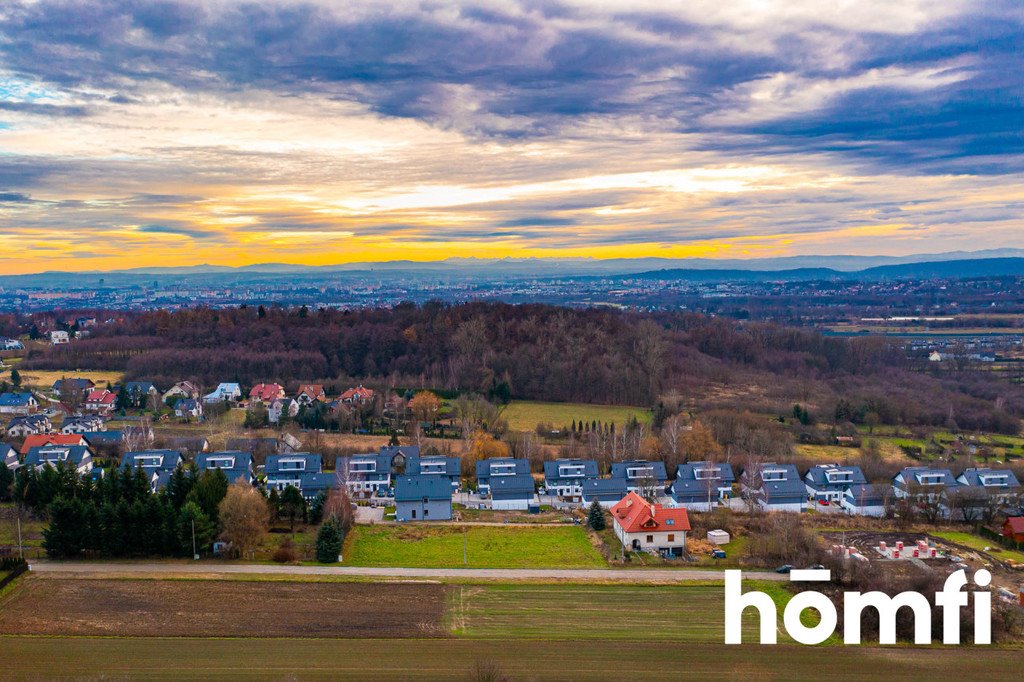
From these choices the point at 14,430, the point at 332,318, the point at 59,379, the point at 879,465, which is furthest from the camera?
the point at 332,318

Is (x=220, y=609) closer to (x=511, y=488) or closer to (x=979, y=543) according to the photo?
(x=511, y=488)

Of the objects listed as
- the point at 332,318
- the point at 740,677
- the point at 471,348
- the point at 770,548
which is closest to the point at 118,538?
the point at 740,677

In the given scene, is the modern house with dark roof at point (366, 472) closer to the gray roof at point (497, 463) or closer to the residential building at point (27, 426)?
the gray roof at point (497, 463)

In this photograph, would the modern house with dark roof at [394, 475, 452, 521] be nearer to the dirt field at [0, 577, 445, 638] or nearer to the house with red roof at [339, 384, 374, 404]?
the dirt field at [0, 577, 445, 638]

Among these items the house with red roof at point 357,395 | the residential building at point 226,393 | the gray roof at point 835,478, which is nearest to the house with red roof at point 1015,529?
the gray roof at point 835,478

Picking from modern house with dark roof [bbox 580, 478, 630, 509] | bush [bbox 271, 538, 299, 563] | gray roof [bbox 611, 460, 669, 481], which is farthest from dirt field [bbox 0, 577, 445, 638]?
gray roof [bbox 611, 460, 669, 481]

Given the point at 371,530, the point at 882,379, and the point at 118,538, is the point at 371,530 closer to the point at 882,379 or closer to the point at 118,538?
the point at 118,538
